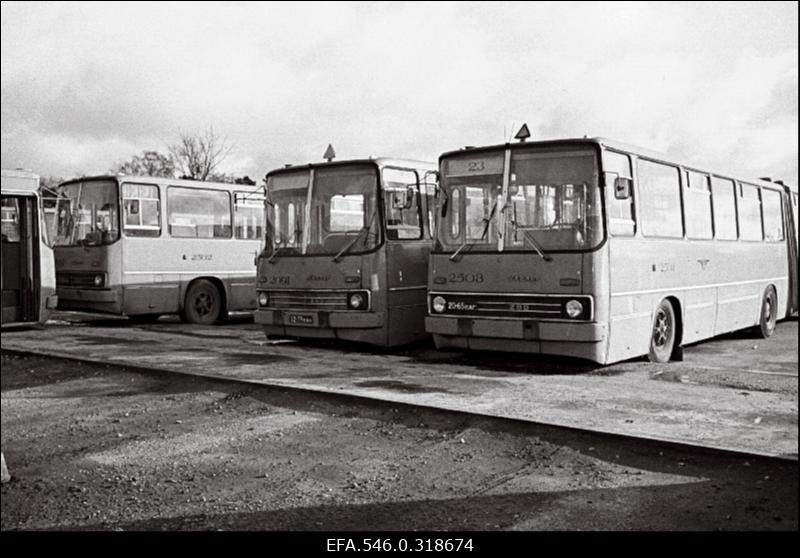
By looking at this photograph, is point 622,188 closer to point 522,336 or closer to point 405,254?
point 522,336

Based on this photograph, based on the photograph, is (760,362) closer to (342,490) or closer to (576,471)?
(576,471)

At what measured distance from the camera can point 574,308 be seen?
10.9m

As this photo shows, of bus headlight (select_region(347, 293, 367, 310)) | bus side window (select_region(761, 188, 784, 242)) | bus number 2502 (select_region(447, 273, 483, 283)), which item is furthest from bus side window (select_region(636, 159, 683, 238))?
bus side window (select_region(761, 188, 784, 242))

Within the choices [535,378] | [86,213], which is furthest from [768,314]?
[86,213]

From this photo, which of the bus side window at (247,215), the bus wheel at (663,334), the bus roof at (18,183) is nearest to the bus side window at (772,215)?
the bus wheel at (663,334)

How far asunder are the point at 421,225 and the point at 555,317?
12.4 ft

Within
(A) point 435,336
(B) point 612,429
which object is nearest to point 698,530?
(B) point 612,429

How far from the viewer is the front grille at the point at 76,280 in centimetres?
1855

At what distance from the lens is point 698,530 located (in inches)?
214

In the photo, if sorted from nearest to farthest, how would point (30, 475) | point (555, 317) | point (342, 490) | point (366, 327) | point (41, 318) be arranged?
point (342, 490), point (30, 475), point (555, 317), point (366, 327), point (41, 318)

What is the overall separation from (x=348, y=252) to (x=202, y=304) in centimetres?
731

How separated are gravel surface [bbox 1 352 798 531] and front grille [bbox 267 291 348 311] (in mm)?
4397

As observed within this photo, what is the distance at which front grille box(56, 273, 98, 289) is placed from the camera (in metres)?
18.5

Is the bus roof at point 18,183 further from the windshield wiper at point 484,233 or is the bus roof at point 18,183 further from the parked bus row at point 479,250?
the windshield wiper at point 484,233
